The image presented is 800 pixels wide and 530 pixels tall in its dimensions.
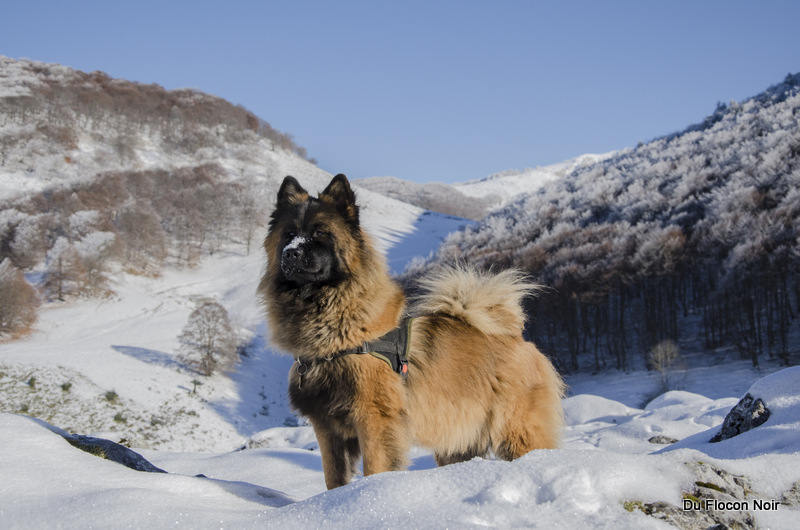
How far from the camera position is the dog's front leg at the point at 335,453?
13.9 ft

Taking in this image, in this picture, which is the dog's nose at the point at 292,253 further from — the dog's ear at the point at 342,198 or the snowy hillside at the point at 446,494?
the snowy hillside at the point at 446,494

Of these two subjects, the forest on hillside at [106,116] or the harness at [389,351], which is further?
the forest on hillside at [106,116]

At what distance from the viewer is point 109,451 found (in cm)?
455

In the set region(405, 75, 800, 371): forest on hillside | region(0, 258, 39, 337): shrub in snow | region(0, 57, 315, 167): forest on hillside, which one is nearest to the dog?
region(405, 75, 800, 371): forest on hillside

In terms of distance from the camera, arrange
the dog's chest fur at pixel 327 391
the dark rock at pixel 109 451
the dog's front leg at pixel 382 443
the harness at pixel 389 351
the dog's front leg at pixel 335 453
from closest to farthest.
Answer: the dog's front leg at pixel 382 443
the dog's chest fur at pixel 327 391
the harness at pixel 389 351
the dog's front leg at pixel 335 453
the dark rock at pixel 109 451

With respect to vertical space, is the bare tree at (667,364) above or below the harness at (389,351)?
below

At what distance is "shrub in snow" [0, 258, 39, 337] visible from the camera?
3841 centimetres

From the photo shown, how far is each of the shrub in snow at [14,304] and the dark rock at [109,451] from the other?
4266 centimetres

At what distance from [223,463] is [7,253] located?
62.1 meters

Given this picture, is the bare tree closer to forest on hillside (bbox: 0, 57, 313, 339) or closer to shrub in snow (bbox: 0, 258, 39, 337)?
shrub in snow (bbox: 0, 258, 39, 337)

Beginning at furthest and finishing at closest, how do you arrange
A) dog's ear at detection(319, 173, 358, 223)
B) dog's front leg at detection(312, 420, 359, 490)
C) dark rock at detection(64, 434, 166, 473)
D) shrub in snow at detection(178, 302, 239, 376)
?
shrub in snow at detection(178, 302, 239, 376), dog's ear at detection(319, 173, 358, 223), dark rock at detection(64, 434, 166, 473), dog's front leg at detection(312, 420, 359, 490)

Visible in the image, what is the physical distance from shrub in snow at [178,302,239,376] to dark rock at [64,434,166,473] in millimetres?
34332

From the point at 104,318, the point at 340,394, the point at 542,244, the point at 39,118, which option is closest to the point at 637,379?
the point at 542,244

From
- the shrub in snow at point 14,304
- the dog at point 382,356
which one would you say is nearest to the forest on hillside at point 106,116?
the shrub in snow at point 14,304
